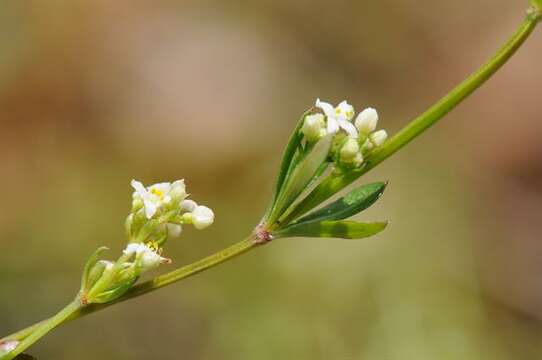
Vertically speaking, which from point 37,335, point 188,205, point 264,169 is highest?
point 264,169

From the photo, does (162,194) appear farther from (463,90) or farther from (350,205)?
(463,90)

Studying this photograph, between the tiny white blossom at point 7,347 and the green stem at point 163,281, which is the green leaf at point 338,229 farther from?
the tiny white blossom at point 7,347

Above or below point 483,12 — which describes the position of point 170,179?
below

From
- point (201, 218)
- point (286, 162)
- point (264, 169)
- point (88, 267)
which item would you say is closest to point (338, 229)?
point (286, 162)

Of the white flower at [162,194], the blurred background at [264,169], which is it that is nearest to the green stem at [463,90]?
the white flower at [162,194]

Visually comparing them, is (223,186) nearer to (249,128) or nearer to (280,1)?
(249,128)

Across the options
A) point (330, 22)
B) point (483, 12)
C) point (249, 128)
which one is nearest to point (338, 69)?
point (330, 22)

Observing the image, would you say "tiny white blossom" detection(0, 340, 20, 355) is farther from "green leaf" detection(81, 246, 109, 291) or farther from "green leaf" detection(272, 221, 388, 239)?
"green leaf" detection(272, 221, 388, 239)
